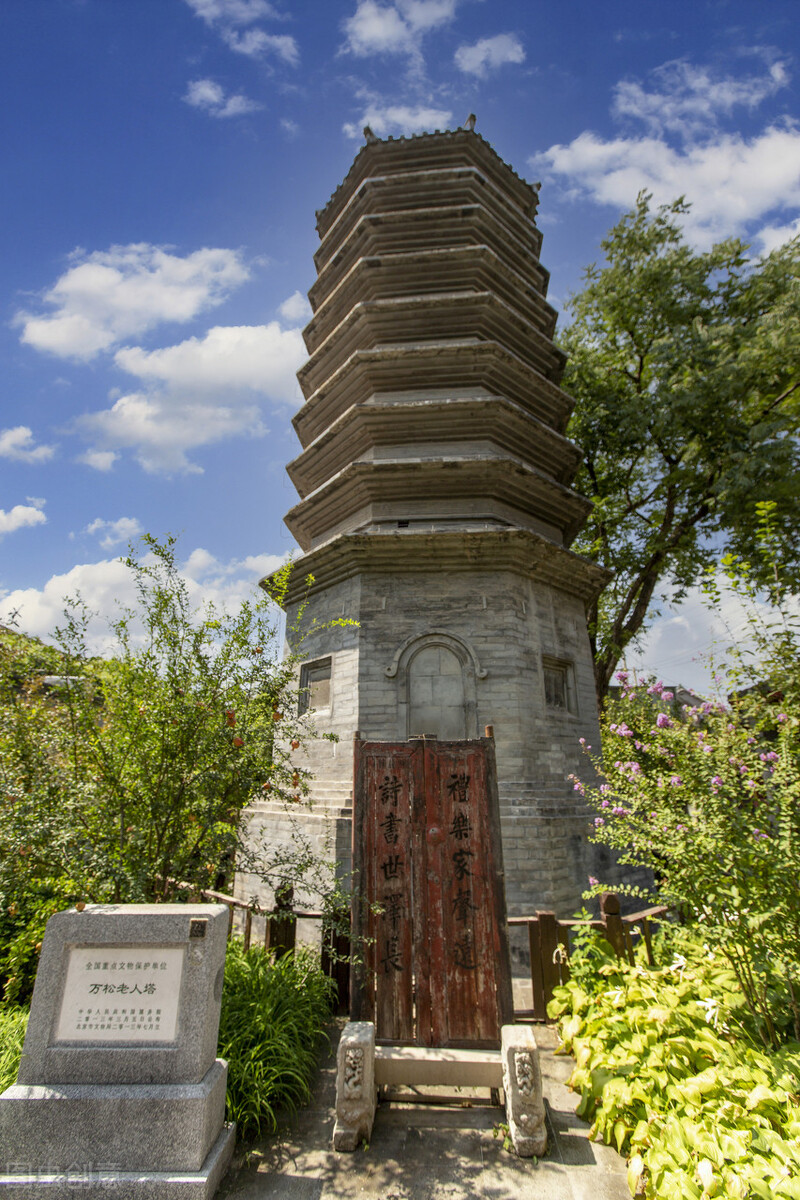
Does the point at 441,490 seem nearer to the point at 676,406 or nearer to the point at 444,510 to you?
the point at 444,510

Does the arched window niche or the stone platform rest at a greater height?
the arched window niche

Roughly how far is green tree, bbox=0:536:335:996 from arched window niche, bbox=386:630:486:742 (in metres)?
3.08

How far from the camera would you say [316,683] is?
28.4ft

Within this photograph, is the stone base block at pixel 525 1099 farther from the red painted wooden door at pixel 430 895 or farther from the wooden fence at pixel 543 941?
the wooden fence at pixel 543 941

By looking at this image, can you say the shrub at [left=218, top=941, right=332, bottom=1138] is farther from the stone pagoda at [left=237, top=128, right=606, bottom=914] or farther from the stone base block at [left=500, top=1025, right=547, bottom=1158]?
the stone pagoda at [left=237, top=128, right=606, bottom=914]

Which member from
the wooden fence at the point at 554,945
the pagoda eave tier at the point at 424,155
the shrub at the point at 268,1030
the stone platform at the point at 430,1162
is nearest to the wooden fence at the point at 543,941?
the wooden fence at the point at 554,945

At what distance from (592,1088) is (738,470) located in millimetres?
10908

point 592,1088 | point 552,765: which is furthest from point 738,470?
point 592,1088

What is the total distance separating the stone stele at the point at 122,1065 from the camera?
306 centimetres

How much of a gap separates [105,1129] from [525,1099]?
2.41 meters

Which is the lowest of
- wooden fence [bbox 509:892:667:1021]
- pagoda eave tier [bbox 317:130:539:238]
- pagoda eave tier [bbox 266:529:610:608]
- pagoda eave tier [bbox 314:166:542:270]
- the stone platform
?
the stone platform

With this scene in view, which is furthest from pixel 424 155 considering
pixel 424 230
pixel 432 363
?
pixel 432 363

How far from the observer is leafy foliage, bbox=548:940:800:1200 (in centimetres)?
269

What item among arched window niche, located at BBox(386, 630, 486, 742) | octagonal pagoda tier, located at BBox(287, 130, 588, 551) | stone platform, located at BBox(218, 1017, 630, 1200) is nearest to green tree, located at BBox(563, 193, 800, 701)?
octagonal pagoda tier, located at BBox(287, 130, 588, 551)
